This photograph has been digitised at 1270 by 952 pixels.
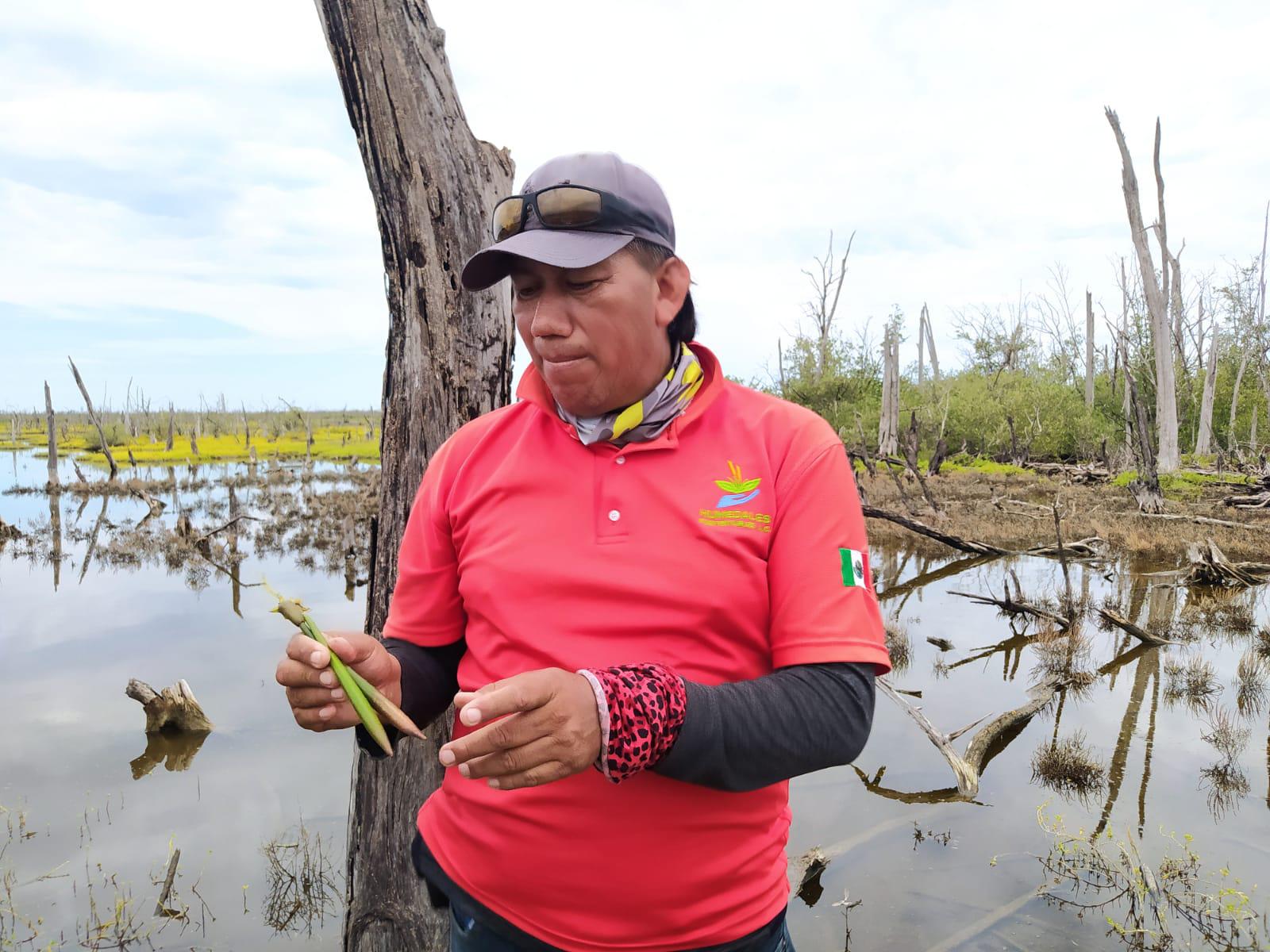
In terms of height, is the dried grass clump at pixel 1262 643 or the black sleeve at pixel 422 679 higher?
the black sleeve at pixel 422 679

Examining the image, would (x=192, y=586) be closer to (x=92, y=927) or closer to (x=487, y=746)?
(x=92, y=927)

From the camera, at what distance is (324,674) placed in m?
1.53

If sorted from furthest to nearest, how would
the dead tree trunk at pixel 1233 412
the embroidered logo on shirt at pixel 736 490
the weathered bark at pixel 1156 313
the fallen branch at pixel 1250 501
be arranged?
1. the dead tree trunk at pixel 1233 412
2. the weathered bark at pixel 1156 313
3. the fallen branch at pixel 1250 501
4. the embroidered logo on shirt at pixel 736 490

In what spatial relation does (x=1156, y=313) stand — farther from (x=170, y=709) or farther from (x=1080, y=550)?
(x=170, y=709)

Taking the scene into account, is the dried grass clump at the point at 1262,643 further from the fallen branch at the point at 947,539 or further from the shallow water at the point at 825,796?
the fallen branch at the point at 947,539

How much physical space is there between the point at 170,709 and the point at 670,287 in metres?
7.81

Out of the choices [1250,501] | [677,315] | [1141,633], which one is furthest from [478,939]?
[1250,501]

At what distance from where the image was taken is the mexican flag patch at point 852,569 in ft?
4.73

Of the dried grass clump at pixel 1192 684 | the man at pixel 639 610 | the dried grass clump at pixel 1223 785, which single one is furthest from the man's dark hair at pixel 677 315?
the dried grass clump at pixel 1192 684

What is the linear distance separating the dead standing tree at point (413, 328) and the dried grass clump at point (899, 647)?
654cm

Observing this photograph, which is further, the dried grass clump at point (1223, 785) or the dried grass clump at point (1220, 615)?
the dried grass clump at point (1220, 615)

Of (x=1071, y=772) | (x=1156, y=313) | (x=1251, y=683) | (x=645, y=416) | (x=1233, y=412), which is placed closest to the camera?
(x=645, y=416)

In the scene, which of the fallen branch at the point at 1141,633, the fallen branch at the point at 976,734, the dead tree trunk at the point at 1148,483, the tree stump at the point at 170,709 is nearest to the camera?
the fallen branch at the point at 976,734

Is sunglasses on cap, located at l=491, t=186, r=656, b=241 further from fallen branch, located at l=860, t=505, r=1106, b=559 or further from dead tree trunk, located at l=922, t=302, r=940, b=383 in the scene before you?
dead tree trunk, located at l=922, t=302, r=940, b=383
